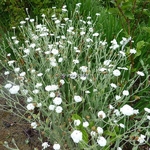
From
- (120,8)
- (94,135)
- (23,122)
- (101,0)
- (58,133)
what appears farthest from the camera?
(101,0)

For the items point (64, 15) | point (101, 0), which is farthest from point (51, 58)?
point (101, 0)

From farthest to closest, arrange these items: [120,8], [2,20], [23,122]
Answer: [2,20], [23,122], [120,8]

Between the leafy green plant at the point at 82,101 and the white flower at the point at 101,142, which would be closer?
the white flower at the point at 101,142

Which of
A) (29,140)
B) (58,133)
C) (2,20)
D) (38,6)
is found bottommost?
(29,140)

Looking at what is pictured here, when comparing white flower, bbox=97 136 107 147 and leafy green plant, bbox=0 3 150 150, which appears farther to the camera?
leafy green plant, bbox=0 3 150 150

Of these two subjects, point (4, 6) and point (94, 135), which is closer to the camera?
point (94, 135)

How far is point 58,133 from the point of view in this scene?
2148 millimetres

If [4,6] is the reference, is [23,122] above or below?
below

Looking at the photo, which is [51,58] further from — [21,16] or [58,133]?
[21,16]

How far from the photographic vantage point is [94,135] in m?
1.54

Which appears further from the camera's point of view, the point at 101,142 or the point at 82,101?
the point at 82,101

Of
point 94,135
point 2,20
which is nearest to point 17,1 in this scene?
point 2,20

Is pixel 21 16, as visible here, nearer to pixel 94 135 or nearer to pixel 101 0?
pixel 101 0

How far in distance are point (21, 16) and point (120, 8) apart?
1486mm
